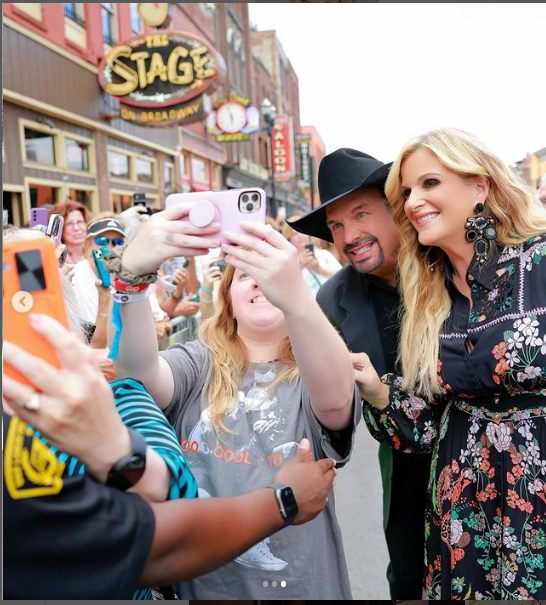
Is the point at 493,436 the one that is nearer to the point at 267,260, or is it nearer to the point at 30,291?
the point at 267,260

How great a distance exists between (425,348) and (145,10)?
8292 millimetres

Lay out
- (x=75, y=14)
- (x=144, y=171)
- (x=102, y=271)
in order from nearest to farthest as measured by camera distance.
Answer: (x=102, y=271)
(x=75, y=14)
(x=144, y=171)

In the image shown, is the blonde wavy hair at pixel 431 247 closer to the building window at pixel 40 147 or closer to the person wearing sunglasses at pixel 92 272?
the person wearing sunglasses at pixel 92 272

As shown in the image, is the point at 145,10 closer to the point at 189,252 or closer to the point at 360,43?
the point at 360,43

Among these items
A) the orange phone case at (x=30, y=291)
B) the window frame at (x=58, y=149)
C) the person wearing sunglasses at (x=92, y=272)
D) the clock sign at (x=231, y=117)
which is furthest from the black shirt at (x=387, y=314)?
the clock sign at (x=231, y=117)

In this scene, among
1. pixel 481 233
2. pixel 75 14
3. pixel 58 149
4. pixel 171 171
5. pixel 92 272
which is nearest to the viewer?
pixel 481 233

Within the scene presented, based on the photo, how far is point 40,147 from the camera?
7137 millimetres

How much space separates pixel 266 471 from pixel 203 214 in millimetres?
646

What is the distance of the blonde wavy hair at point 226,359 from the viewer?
1.35m

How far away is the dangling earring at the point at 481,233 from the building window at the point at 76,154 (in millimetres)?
7289

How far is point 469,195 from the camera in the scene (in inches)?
60.4

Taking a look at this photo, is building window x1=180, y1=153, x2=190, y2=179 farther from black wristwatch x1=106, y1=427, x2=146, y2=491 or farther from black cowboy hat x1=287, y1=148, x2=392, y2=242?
black wristwatch x1=106, y1=427, x2=146, y2=491

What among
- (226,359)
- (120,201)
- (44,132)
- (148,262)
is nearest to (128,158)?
(120,201)

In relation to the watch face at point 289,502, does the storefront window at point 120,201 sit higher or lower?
higher
